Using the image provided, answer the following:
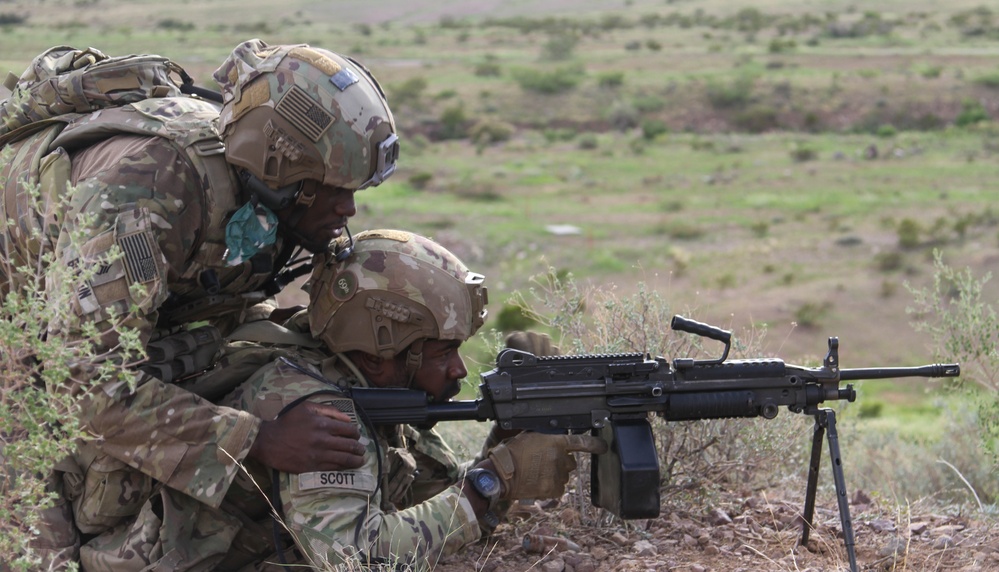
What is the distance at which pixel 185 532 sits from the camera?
431 cm

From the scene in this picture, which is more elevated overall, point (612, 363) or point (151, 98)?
point (151, 98)

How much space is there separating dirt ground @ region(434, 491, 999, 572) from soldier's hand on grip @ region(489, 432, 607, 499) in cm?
38

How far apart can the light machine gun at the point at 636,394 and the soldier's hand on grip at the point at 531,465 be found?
0.08 meters

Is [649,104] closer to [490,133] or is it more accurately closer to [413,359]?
[490,133]

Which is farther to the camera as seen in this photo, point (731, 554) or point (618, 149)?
point (618, 149)

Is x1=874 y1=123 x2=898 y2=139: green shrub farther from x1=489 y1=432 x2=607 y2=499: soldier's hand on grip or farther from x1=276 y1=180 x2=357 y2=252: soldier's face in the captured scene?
x1=276 y1=180 x2=357 y2=252: soldier's face

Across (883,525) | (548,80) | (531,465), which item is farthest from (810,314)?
Answer: (548,80)

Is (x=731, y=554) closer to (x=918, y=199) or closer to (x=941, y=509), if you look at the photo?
(x=941, y=509)

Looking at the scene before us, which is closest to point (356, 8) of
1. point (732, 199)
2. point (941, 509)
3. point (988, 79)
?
point (988, 79)

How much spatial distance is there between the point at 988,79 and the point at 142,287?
4077cm

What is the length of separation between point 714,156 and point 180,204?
28.4m

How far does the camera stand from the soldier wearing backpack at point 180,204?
13.1 feet

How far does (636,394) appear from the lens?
4.62 meters

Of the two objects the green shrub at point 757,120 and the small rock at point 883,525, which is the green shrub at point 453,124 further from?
the small rock at point 883,525
